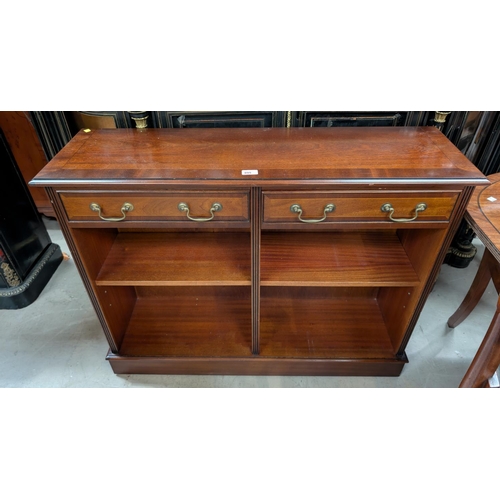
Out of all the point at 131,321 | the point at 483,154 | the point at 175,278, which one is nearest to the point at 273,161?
the point at 175,278

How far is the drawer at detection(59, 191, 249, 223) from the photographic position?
97cm

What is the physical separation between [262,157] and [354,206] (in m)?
0.29

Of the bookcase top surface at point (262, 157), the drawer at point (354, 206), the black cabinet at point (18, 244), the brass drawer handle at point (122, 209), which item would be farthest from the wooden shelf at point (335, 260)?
the black cabinet at point (18, 244)

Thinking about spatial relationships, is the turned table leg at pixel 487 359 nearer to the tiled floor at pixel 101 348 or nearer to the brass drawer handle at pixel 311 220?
the tiled floor at pixel 101 348

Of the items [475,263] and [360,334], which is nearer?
[360,334]

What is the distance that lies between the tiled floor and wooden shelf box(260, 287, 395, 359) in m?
0.12

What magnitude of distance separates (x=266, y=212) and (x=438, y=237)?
52cm

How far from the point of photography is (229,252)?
1.26m

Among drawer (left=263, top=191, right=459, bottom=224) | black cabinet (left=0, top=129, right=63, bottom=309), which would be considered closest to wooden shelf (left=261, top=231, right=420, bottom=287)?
drawer (left=263, top=191, right=459, bottom=224)

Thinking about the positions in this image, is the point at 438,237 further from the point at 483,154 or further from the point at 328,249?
the point at 483,154

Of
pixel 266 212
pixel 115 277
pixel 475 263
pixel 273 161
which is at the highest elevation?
pixel 273 161

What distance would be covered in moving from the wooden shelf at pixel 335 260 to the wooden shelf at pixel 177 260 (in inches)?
3.7

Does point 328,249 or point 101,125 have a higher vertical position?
point 101,125

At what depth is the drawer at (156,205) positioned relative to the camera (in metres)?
0.97
